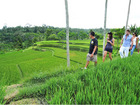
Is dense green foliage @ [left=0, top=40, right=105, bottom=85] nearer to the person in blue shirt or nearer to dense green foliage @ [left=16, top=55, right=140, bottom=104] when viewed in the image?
the person in blue shirt

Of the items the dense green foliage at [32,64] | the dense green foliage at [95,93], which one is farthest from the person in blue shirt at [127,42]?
the dense green foliage at [95,93]

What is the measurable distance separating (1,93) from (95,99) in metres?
1.55

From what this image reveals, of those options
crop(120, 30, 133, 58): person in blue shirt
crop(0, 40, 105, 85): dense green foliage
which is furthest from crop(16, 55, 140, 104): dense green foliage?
crop(0, 40, 105, 85): dense green foliage

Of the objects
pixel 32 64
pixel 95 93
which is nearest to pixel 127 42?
pixel 95 93

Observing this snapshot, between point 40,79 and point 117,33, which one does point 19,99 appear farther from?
point 117,33

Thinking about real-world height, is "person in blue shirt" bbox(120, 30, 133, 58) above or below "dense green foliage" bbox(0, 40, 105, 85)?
above

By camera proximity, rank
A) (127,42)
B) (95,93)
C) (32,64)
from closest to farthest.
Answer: (95,93), (127,42), (32,64)

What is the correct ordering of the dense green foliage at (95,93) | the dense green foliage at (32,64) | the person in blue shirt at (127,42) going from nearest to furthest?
the dense green foliage at (95,93), the person in blue shirt at (127,42), the dense green foliage at (32,64)

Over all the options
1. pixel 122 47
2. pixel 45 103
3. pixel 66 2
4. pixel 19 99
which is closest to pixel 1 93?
pixel 19 99

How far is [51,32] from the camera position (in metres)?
45.1

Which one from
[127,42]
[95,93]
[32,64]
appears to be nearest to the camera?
[95,93]

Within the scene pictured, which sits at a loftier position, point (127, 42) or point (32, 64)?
point (127, 42)

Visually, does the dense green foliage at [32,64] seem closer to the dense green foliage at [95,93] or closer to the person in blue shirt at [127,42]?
the person in blue shirt at [127,42]

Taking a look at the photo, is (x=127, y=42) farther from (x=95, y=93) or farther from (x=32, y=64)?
(x=32, y=64)
